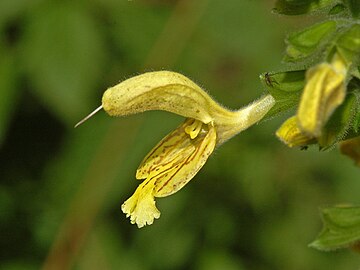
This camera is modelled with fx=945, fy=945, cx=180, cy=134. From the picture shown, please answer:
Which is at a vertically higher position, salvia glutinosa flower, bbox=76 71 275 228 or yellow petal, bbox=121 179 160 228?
salvia glutinosa flower, bbox=76 71 275 228

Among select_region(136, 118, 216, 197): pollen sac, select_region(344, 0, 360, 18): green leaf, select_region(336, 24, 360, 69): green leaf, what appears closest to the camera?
select_region(336, 24, 360, 69): green leaf

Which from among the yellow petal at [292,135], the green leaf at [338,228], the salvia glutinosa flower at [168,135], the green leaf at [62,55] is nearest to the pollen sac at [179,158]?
the salvia glutinosa flower at [168,135]

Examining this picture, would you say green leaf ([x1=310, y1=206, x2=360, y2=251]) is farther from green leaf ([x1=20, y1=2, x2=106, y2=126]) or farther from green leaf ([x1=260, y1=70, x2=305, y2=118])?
green leaf ([x1=20, y1=2, x2=106, y2=126])

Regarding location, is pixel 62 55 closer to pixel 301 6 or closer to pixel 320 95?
pixel 301 6

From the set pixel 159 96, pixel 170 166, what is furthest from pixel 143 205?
pixel 159 96

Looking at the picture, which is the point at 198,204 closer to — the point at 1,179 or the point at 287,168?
the point at 287,168

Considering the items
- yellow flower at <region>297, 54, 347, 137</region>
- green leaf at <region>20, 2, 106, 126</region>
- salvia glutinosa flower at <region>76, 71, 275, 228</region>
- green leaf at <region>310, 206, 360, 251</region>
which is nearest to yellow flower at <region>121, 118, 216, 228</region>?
salvia glutinosa flower at <region>76, 71, 275, 228</region>
